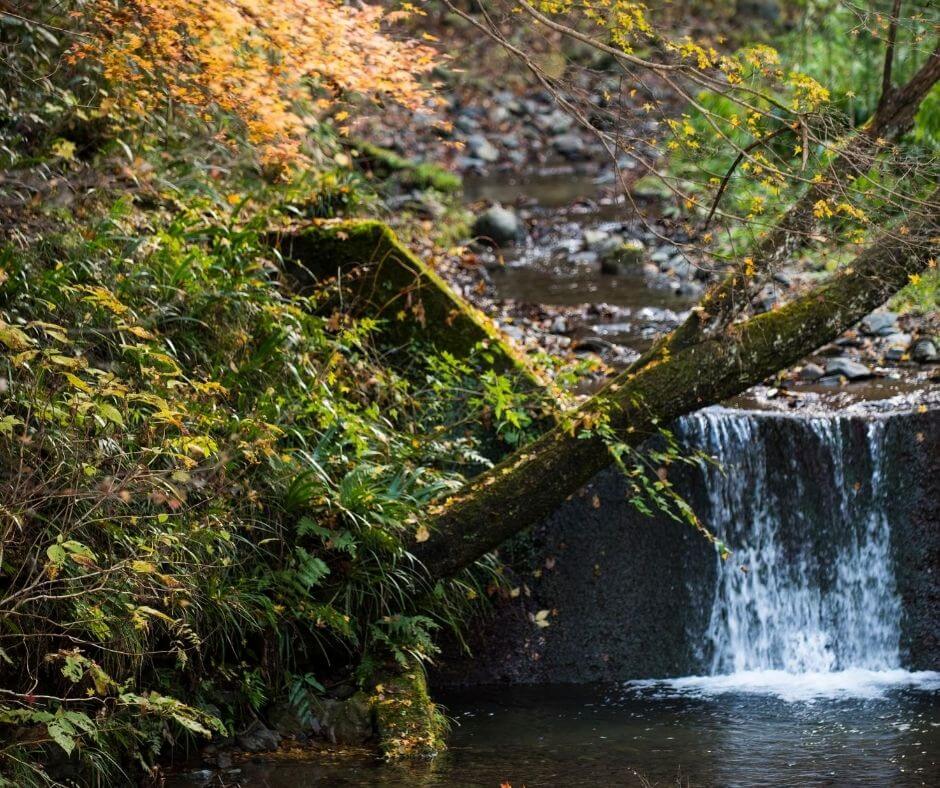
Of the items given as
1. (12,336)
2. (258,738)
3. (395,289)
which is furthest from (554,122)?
(12,336)

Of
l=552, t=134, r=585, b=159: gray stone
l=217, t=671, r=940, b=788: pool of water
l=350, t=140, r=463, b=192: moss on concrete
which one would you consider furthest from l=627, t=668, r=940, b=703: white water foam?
l=552, t=134, r=585, b=159: gray stone

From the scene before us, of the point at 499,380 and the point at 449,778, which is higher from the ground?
the point at 499,380

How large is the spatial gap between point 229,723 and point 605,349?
455cm

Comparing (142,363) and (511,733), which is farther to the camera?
(511,733)

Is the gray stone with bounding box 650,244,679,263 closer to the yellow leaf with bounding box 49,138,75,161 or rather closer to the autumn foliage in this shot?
the autumn foliage

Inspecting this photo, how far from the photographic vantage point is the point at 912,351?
8648mm

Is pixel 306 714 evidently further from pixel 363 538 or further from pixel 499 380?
pixel 499 380

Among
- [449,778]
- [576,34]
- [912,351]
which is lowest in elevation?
[449,778]

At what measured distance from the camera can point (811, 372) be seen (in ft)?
27.7

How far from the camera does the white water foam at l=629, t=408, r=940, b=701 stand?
715 cm

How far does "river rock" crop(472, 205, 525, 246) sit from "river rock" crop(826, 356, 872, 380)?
15.6ft

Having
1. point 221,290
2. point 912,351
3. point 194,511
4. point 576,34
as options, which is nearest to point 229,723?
point 194,511

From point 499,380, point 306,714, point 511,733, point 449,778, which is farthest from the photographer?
point 499,380

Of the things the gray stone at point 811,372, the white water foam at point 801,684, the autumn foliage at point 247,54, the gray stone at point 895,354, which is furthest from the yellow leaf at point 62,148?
the gray stone at point 895,354
